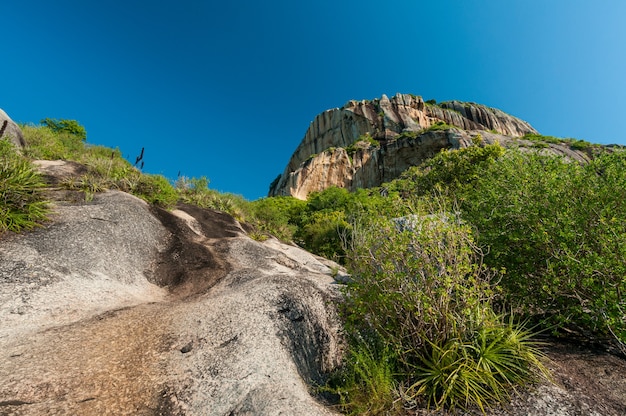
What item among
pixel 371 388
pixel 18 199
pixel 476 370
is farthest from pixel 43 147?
pixel 476 370

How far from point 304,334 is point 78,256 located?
6.19 meters

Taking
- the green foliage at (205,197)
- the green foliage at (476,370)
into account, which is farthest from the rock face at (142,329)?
the green foliage at (205,197)

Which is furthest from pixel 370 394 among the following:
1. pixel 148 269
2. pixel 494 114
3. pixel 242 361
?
pixel 494 114

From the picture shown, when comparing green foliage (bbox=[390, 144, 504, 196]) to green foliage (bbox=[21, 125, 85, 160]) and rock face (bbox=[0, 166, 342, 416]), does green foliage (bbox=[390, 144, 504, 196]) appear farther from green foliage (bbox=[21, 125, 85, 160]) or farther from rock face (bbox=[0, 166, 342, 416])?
green foliage (bbox=[21, 125, 85, 160])

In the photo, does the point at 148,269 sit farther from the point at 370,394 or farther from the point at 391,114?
the point at 391,114

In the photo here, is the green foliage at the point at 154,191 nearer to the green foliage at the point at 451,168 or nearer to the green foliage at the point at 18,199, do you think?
the green foliage at the point at 18,199

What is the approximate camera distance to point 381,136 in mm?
71875

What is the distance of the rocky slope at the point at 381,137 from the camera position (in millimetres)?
57000

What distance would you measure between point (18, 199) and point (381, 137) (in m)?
70.5

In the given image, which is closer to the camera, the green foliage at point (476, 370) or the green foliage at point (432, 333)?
the green foliage at point (476, 370)

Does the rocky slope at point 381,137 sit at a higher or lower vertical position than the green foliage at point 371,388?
higher

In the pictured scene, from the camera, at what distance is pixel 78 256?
296 inches

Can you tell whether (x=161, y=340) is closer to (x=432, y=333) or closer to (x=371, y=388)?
(x=371, y=388)

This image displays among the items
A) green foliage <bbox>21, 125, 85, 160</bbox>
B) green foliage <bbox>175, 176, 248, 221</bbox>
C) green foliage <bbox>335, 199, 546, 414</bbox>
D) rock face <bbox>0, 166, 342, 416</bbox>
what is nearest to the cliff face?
green foliage <bbox>175, 176, 248, 221</bbox>
